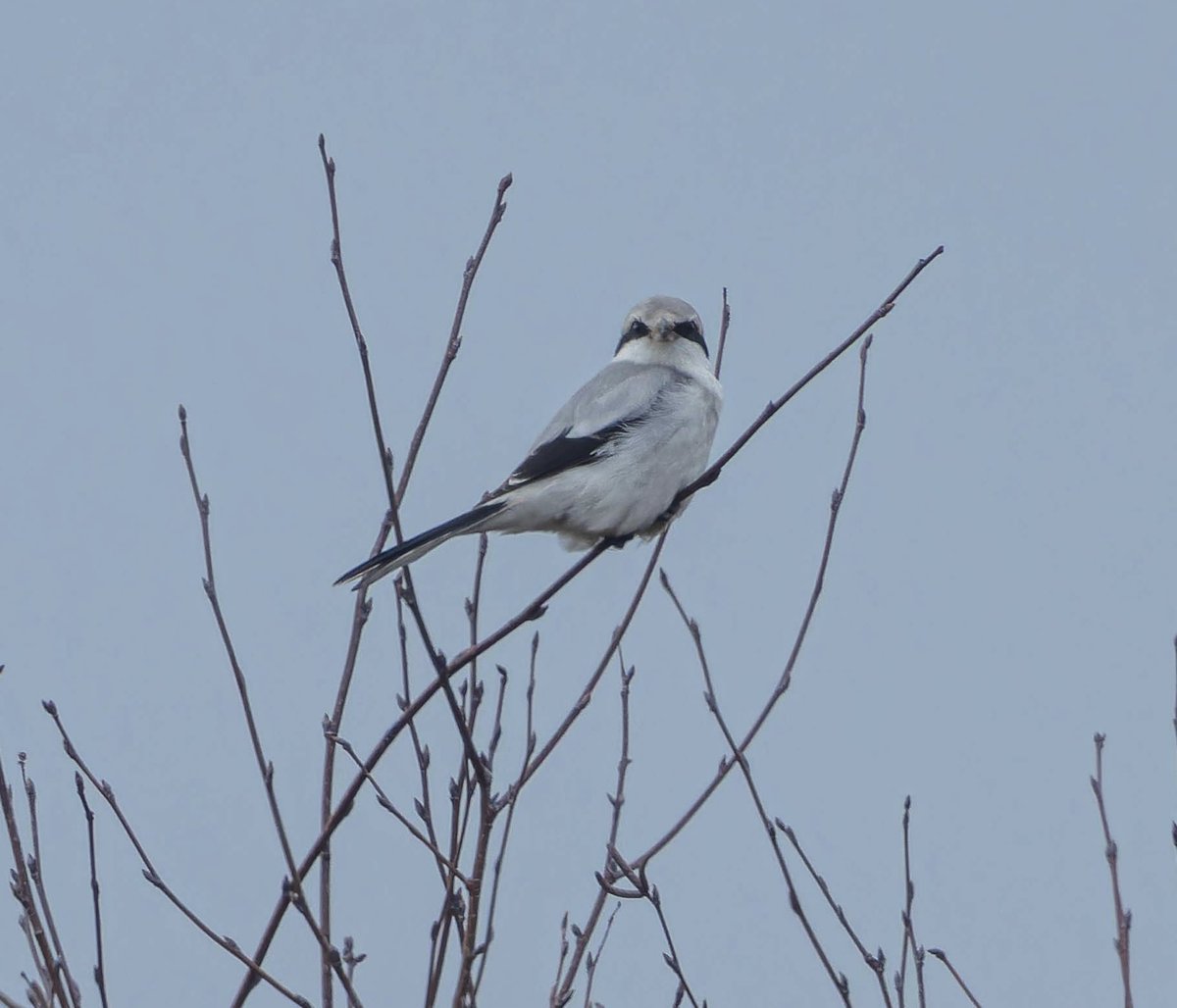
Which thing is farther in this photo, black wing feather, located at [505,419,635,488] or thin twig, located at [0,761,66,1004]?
black wing feather, located at [505,419,635,488]

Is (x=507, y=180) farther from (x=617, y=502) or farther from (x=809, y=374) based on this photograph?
(x=617, y=502)

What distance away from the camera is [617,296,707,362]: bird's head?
4891mm

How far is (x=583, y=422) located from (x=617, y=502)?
10.1 inches

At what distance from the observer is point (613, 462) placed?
14.3ft

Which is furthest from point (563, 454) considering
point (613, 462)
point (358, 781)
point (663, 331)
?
point (358, 781)

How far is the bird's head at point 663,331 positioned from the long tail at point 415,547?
1005mm

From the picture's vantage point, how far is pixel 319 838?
8.41ft

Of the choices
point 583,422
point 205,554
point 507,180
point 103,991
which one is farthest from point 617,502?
point 103,991

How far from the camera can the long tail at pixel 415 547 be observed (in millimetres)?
3234

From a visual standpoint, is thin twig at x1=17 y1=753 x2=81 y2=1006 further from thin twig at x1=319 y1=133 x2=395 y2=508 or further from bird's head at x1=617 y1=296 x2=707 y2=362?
bird's head at x1=617 y1=296 x2=707 y2=362

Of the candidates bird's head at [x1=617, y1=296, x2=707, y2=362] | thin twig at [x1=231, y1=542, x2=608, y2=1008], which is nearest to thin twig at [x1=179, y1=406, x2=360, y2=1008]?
thin twig at [x1=231, y1=542, x2=608, y2=1008]

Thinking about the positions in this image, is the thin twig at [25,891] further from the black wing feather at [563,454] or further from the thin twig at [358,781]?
the black wing feather at [563,454]

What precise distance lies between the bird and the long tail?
0.02m

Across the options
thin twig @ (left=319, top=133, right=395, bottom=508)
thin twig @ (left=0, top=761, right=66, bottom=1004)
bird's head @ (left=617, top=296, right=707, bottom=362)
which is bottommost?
thin twig @ (left=0, top=761, right=66, bottom=1004)
